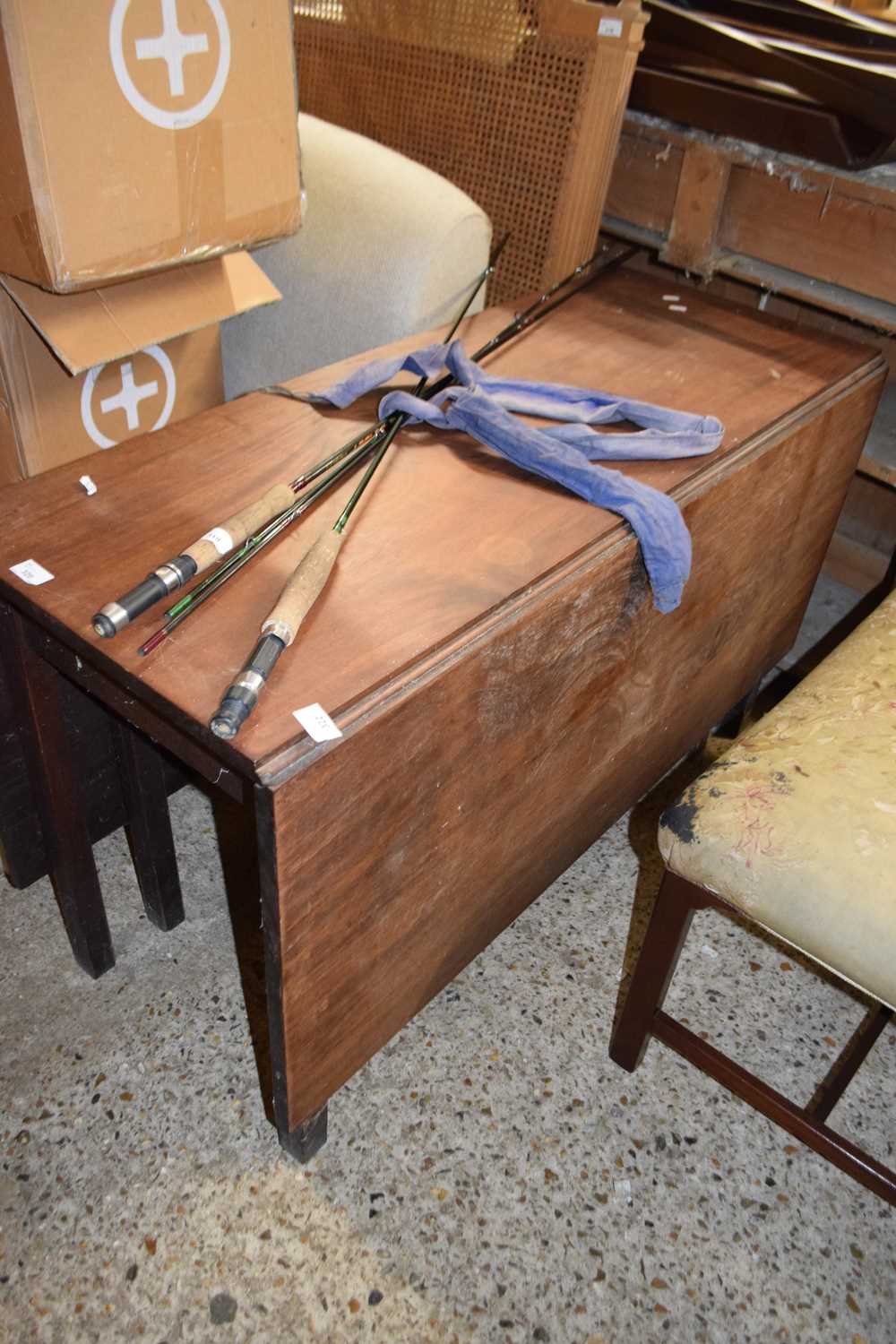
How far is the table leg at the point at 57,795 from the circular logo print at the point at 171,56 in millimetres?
631

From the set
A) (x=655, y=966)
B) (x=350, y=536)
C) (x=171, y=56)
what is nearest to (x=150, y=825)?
(x=350, y=536)

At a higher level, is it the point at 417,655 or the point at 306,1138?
the point at 417,655

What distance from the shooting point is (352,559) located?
3.59 feet

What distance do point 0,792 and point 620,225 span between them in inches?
58.0

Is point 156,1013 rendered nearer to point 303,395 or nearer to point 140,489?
point 140,489

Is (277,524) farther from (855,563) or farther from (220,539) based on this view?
(855,563)

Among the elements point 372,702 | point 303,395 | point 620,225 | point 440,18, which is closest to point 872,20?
point 620,225

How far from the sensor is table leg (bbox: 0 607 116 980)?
3.76ft

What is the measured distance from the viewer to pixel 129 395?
1578mm

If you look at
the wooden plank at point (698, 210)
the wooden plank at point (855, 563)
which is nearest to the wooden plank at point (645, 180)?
the wooden plank at point (698, 210)

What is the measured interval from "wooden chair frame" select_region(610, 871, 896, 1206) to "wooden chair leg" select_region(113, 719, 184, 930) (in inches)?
26.1

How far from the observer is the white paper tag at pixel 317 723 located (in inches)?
34.3

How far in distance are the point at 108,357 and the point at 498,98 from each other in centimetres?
94

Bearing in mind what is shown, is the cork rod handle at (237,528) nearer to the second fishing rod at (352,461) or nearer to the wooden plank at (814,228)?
the second fishing rod at (352,461)
